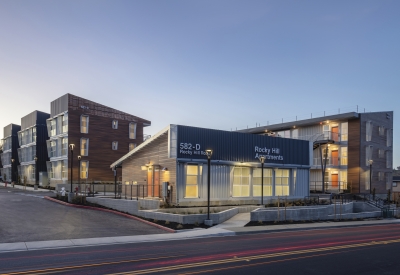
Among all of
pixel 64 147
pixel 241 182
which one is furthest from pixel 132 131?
pixel 241 182

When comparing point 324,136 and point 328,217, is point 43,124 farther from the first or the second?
point 328,217

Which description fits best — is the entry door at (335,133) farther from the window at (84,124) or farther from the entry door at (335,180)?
the window at (84,124)

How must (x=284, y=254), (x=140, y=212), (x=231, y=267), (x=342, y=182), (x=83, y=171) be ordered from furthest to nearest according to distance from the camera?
1. (x=83, y=171)
2. (x=342, y=182)
3. (x=140, y=212)
4. (x=284, y=254)
5. (x=231, y=267)

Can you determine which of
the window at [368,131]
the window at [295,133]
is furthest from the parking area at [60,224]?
the window at [368,131]

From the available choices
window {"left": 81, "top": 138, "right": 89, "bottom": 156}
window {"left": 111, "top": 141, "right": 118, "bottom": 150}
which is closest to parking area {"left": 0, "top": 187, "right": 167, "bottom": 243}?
window {"left": 81, "top": 138, "right": 89, "bottom": 156}

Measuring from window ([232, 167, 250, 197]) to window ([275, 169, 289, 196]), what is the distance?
352 centimetres

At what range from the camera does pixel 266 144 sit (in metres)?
34.2

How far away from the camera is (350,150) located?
48.6 m

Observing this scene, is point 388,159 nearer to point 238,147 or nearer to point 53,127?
point 238,147

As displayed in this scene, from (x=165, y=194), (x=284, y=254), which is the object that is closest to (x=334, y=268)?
(x=284, y=254)

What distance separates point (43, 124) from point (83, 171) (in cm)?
1629

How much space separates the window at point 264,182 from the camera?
33.4m

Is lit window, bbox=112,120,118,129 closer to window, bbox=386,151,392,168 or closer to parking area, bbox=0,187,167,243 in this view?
parking area, bbox=0,187,167,243

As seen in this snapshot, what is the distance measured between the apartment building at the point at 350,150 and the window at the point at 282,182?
40.6ft
